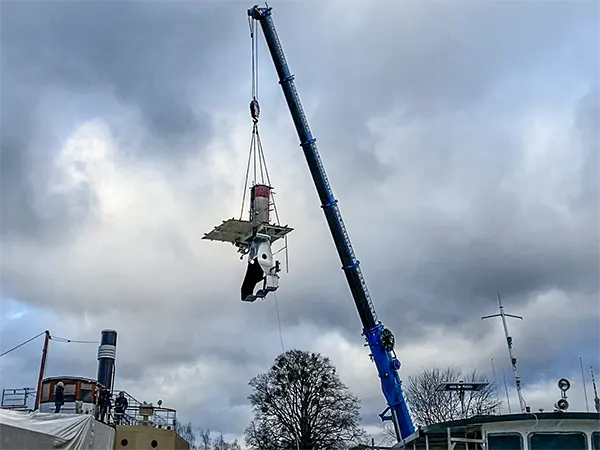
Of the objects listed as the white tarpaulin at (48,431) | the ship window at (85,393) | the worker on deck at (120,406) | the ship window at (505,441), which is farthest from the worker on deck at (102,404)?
the ship window at (505,441)

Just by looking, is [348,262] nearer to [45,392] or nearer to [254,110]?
[254,110]

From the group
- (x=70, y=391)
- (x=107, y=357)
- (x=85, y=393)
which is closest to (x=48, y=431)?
(x=85, y=393)

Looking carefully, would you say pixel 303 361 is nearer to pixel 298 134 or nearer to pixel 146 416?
pixel 146 416

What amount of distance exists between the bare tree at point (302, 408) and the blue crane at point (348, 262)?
3022cm

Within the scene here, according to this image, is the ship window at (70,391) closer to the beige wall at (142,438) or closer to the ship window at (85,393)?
the ship window at (85,393)

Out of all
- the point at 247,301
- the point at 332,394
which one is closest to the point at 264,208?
the point at 247,301

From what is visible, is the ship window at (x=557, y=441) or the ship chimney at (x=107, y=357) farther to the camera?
the ship chimney at (x=107, y=357)

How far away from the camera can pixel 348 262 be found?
1052 inches

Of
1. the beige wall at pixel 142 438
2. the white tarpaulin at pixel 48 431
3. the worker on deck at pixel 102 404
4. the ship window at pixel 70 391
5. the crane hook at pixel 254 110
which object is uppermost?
the crane hook at pixel 254 110

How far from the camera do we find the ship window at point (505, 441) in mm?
14391

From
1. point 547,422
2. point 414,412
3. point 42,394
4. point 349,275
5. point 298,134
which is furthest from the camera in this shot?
point 414,412

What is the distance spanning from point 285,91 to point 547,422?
18854 mm

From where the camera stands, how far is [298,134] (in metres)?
28.7

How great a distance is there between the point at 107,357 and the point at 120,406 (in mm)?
6431
